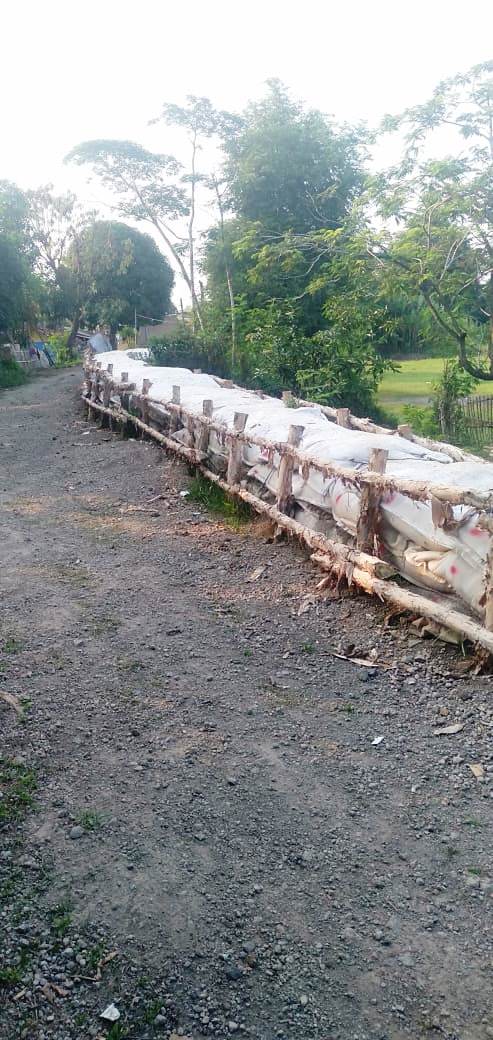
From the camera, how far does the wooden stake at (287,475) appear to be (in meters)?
6.03

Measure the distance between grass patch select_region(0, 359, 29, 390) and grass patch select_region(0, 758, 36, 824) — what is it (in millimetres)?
22311

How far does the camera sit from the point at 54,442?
476 inches

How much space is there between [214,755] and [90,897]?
93cm

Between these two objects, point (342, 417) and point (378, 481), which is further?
point (342, 417)

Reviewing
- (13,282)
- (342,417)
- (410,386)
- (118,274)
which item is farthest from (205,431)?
(118,274)

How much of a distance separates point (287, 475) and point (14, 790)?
368 centimetres

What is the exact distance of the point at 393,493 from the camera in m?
4.82

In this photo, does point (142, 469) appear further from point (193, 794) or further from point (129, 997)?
point (129, 997)

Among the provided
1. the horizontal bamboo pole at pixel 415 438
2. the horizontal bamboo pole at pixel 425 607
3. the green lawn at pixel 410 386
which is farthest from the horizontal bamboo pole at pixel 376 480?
the green lawn at pixel 410 386

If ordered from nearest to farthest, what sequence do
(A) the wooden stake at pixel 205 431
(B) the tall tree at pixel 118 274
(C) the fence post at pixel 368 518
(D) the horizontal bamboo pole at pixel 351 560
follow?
1. (D) the horizontal bamboo pole at pixel 351 560
2. (C) the fence post at pixel 368 518
3. (A) the wooden stake at pixel 205 431
4. (B) the tall tree at pixel 118 274

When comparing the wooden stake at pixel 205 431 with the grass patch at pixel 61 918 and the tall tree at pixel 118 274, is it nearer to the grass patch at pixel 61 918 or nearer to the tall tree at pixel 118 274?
the grass patch at pixel 61 918

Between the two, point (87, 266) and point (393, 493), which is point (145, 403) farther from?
point (87, 266)

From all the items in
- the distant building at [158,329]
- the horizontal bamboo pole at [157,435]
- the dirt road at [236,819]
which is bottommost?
the dirt road at [236,819]

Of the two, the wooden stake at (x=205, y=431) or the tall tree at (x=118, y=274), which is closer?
the wooden stake at (x=205, y=431)
